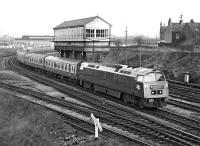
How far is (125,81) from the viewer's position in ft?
77.7

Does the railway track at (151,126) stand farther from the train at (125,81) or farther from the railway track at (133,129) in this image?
the train at (125,81)

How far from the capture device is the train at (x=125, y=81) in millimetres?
21891

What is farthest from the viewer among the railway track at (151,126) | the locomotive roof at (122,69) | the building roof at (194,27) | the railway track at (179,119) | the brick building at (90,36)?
the building roof at (194,27)

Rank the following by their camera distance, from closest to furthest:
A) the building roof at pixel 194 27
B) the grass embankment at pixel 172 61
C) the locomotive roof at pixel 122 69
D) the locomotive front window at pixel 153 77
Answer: the locomotive front window at pixel 153 77, the locomotive roof at pixel 122 69, the grass embankment at pixel 172 61, the building roof at pixel 194 27

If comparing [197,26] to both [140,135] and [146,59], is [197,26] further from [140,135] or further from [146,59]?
[140,135]

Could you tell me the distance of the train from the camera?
21.9 meters

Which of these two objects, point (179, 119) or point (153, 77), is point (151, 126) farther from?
point (153, 77)

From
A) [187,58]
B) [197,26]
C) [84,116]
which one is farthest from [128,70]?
[197,26]

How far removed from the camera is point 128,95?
24.1 m

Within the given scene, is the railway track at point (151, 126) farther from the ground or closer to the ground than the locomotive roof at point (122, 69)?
closer to the ground

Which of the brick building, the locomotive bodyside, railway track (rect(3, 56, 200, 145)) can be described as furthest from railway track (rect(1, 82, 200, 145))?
the brick building

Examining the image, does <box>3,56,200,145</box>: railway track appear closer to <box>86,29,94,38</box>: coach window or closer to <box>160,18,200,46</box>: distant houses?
<box>86,29,94,38</box>: coach window

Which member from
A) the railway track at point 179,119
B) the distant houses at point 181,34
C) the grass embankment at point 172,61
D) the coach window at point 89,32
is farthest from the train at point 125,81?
the distant houses at point 181,34

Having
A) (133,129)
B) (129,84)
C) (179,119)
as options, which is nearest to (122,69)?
(129,84)
